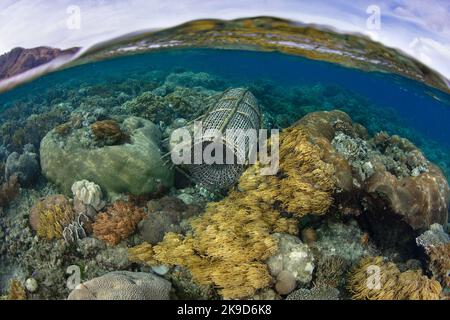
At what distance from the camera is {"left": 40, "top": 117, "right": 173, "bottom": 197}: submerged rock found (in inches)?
305

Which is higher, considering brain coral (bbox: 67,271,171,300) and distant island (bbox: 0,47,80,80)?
distant island (bbox: 0,47,80,80)

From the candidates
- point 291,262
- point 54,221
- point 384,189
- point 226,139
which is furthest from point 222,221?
point 54,221

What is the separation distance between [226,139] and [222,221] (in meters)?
1.99

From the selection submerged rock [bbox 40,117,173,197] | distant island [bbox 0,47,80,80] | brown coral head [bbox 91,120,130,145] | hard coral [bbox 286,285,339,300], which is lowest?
hard coral [bbox 286,285,339,300]

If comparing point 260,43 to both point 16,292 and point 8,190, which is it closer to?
point 8,190

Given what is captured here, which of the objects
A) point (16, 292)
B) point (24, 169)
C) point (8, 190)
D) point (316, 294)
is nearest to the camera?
point (316, 294)

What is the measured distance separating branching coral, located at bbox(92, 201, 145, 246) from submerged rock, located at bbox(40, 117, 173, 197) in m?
0.65

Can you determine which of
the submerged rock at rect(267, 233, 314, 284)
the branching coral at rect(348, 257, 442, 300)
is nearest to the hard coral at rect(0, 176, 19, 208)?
the submerged rock at rect(267, 233, 314, 284)

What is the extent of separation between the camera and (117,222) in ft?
22.9

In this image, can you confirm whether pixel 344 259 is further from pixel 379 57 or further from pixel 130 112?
pixel 379 57

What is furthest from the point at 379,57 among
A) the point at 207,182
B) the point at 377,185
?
the point at 207,182

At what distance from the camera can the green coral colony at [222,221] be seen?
5688mm

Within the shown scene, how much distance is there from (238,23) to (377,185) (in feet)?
26.0

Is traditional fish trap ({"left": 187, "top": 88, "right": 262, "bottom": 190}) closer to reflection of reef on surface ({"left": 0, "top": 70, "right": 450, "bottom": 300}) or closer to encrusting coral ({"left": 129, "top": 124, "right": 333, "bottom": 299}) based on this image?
reflection of reef on surface ({"left": 0, "top": 70, "right": 450, "bottom": 300})
